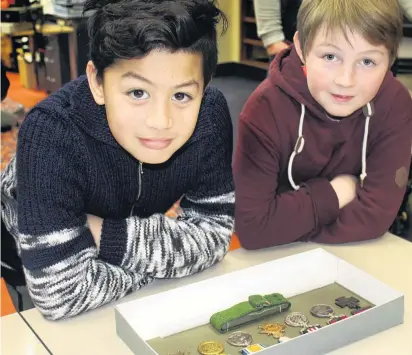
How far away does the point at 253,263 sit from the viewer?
43.8 inches

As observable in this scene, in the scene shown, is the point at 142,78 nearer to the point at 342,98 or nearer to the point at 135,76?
the point at 135,76

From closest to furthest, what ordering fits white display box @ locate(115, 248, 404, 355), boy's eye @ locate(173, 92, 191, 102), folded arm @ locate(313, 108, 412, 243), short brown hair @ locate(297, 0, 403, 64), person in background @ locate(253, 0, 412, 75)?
white display box @ locate(115, 248, 404, 355) → boy's eye @ locate(173, 92, 191, 102) → short brown hair @ locate(297, 0, 403, 64) → folded arm @ locate(313, 108, 412, 243) → person in background @ locate(253, 0, 412, 75)

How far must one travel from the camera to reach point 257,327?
2.96 feet

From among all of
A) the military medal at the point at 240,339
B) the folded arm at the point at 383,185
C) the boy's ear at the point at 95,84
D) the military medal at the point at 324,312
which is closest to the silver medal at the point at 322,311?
the military medal at the point at 324,312

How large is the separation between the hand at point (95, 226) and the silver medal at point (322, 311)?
0.36 metres

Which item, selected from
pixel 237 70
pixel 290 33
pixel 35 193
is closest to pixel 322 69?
pixel 35 193

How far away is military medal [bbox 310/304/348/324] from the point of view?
3.04 feet

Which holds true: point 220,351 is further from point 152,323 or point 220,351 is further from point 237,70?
point 237,70

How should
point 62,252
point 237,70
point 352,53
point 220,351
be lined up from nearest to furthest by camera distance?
1. point 220,351
2. point 62,252
3. point 352,53
4. point 237,70

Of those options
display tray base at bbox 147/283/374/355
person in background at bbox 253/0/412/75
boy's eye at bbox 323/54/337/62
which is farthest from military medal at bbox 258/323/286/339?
person in background at bbox 253/0/412/75

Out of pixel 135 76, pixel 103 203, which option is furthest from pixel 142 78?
pixel 103 203

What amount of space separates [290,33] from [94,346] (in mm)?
1495

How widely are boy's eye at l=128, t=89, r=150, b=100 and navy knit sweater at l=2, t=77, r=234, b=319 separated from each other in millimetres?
113

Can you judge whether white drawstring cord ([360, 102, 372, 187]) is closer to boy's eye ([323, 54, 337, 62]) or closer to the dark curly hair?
boy's eye ([323, 54, 337, 62])
